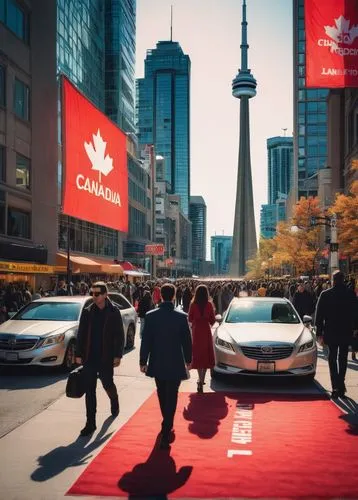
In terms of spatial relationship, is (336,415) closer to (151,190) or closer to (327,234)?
(327,234)

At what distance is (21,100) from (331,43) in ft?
66.3

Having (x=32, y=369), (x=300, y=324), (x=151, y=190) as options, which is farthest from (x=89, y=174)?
(x=151, y=190)

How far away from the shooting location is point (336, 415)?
7.77 meters

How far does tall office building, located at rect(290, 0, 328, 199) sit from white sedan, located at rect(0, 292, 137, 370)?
109745 millimetres

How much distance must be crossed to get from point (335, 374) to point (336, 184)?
71029mm

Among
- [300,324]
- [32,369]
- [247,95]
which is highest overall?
[247,95]

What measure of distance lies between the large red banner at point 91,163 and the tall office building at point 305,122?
91.6 m

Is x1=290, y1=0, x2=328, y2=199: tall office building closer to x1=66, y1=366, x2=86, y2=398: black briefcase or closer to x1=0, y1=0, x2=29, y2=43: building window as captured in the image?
x1=0, y1=0, x2=29, y2=43: building window

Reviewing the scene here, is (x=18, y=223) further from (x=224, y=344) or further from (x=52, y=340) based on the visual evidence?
(x=224, y=344)

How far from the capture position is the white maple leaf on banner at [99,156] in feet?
89.5

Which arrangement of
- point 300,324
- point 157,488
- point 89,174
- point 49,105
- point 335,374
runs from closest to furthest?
point 157,488, point 335,374, point 300,324, point 89,174, point 49,105

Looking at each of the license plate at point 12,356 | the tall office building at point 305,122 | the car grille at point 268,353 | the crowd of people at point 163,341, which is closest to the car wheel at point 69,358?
the license plate at point 12,356

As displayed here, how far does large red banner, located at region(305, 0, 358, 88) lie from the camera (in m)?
15.9

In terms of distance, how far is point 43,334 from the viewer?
11.1 metres
